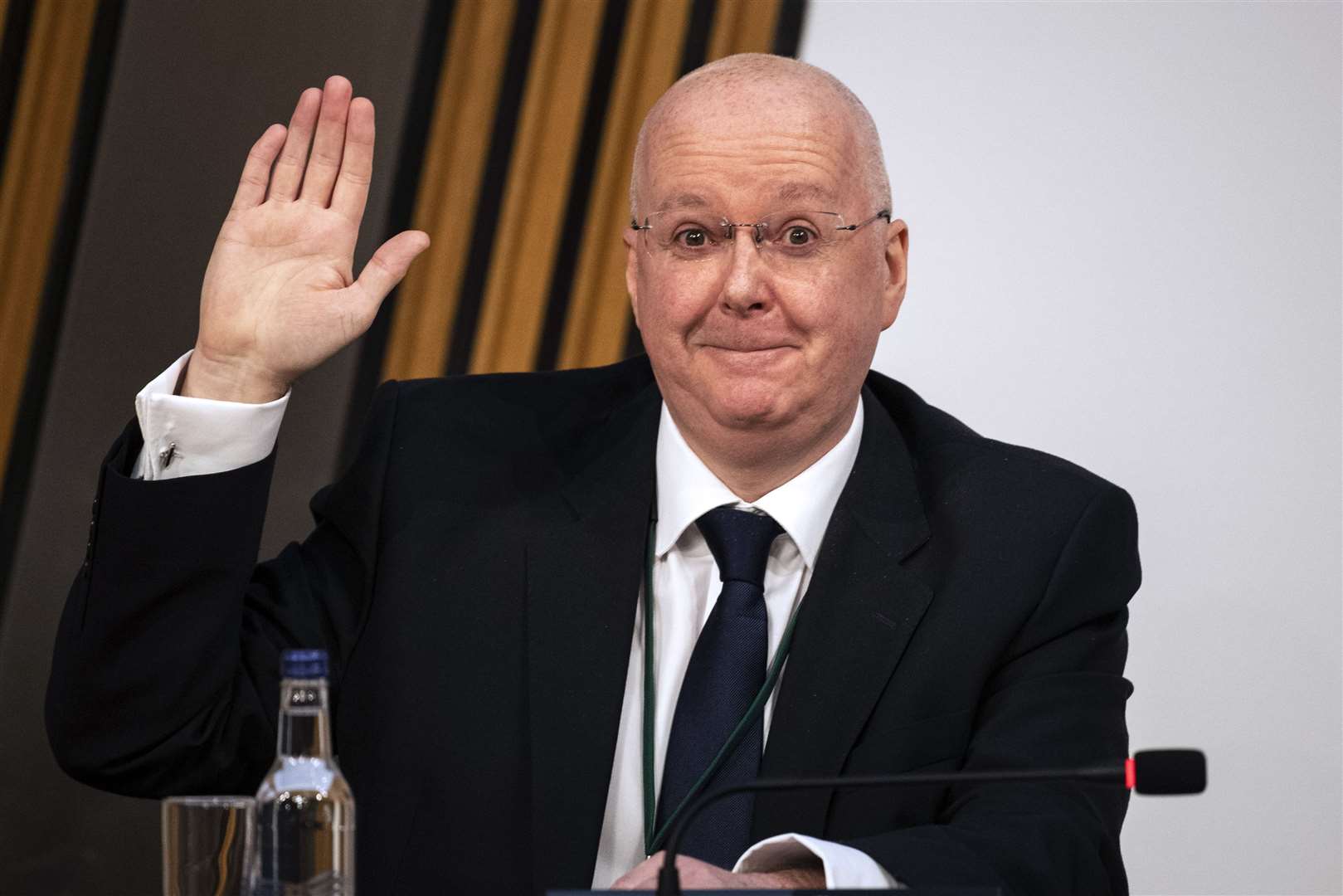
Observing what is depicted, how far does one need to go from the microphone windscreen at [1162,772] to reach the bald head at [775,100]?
902mm

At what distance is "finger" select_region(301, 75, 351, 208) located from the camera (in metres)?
1.60

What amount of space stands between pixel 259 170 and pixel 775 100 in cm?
58

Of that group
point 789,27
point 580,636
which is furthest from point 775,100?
point 789,27

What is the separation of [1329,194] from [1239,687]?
84 cm

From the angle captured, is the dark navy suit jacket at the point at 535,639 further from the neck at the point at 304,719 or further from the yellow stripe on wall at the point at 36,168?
the yellow stripe on wall at the point at 36,168

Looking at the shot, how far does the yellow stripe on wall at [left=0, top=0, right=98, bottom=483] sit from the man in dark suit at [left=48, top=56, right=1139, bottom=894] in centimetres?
118

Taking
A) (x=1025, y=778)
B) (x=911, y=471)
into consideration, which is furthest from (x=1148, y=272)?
(x=1025, y=778)

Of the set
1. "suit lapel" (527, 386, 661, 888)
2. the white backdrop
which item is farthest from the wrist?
the white backdrop

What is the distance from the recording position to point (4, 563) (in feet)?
8.76

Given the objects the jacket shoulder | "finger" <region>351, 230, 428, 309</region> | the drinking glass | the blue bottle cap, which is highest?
"finger" <region>351, 230, 428, 309</region>

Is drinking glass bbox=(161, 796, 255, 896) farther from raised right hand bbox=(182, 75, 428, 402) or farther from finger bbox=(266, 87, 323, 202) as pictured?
finger bbox=(266, 87, 323, 202)

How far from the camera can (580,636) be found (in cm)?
164

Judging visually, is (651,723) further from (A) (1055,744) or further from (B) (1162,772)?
(B) (1162,772)

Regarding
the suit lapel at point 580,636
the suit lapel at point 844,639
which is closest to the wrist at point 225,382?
the suit lapel at point 580,636
